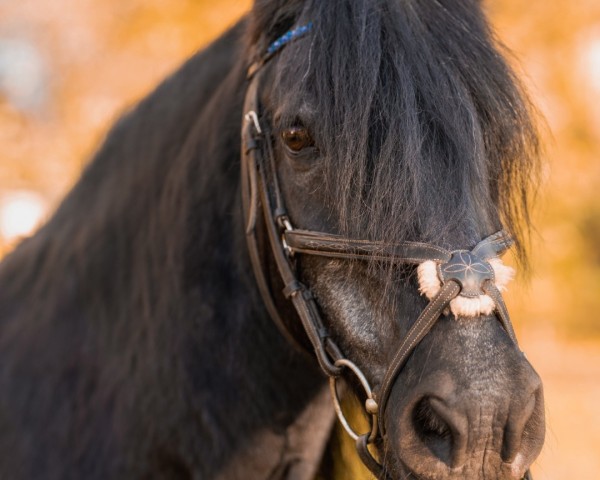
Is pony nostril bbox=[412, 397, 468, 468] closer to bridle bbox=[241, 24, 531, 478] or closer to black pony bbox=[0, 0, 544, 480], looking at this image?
black pony bbox=[0, 0, 544, 480]

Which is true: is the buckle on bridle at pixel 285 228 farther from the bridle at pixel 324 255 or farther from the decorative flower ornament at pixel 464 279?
the decorative flower ornament at pixel 464 279

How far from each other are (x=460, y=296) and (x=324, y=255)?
439 mm

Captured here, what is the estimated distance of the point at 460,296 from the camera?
1.77 metres

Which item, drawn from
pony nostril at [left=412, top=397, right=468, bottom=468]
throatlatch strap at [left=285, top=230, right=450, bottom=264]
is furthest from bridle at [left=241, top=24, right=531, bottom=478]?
pony nostril at [left=412, top=397, right=468, bottom=468]

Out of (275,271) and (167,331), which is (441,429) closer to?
(275,271)

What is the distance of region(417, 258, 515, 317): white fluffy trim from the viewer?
5.78 feet

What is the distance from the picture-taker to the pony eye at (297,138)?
6.91ft

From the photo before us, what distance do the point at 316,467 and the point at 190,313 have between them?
736 mm

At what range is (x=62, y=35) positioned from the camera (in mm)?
10453

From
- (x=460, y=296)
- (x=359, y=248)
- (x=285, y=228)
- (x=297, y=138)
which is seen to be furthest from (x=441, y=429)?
(x=297, y=138)

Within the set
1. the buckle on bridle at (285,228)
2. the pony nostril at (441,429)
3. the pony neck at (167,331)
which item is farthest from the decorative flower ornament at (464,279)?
the pony neck at (167,331)

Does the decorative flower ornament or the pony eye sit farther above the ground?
the pony eye

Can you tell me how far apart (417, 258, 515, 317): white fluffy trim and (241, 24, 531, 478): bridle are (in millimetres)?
14

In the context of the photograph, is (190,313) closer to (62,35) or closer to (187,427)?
(187,427)
